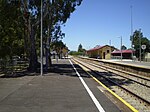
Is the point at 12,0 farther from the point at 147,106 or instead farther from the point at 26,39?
the point at 147,106

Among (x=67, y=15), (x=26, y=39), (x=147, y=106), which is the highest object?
(x=67, y=15)

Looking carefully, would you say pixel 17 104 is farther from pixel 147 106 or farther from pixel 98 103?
pixel 147 106

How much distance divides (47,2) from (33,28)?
3.00 metres

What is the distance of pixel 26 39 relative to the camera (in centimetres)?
3756

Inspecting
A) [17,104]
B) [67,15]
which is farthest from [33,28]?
[17,104]

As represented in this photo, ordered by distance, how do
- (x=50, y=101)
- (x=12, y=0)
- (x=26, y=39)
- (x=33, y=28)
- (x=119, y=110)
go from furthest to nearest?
(x=26, y=39), (x=33, y=28), (x=12, y=0), (x=50, y=101), (x=119, y=110)

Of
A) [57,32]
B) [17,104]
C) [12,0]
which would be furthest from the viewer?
[57,32]

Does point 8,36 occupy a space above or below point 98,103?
above

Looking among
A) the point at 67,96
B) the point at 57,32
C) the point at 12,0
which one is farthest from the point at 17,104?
the point at 57,32

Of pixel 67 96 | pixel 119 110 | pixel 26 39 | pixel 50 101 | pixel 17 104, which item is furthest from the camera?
pixel 26 39

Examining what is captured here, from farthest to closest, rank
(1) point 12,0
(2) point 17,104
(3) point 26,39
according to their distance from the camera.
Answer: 1. (3) point 26,39
2. (1) point 12,0
3. (2) point 17,104

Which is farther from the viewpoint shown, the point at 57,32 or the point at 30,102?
the point at 57,32

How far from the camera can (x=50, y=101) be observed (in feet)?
39.2

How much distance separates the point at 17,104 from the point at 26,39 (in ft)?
88.4
